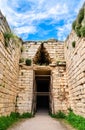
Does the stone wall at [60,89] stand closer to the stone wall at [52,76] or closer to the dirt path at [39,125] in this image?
the stone wall at [52,76]

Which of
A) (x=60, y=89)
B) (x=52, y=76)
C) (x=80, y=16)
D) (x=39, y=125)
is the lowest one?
(x=39, y=125)

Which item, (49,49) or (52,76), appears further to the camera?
(49,49)

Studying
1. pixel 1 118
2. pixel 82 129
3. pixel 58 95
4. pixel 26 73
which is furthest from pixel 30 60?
pixel 82 129

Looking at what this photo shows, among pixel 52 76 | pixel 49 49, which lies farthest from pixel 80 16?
pixel 49 49

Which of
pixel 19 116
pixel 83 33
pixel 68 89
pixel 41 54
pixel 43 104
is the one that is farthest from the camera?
pixel 43 104

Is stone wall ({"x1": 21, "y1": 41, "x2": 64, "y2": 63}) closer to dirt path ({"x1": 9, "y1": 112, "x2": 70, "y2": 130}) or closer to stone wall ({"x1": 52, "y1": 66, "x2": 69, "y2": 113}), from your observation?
stone wall ({"x1": 52, "y1": 66, "x2": 69, "y2": 113})

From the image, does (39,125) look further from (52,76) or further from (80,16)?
(80,16)

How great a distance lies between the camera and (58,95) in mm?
11336

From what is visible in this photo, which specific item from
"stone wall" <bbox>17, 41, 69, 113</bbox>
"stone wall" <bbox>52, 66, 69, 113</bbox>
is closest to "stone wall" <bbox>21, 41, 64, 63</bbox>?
"stone wall" <bbox>17, 41, 69, 113</bbox>

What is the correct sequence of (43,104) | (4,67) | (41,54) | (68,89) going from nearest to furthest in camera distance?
(4,67) → (68,89) → (41,54) → (43,104)

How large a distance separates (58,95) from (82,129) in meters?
5.11

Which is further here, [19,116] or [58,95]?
[58,95]

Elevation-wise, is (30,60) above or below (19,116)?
above

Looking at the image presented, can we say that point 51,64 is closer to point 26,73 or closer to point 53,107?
point 26,73
